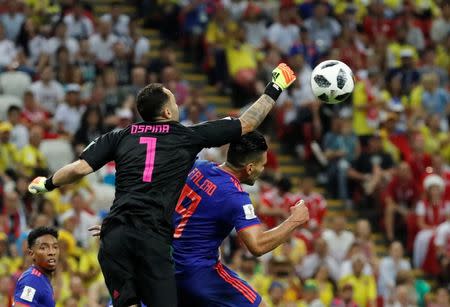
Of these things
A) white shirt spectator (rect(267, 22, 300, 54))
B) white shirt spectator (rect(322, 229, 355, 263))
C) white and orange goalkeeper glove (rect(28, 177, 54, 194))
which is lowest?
white shirt spectator (rect(322, 229, 355, 263))

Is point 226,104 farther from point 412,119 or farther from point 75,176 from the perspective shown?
point 75,176

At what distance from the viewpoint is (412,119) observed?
70.9ft

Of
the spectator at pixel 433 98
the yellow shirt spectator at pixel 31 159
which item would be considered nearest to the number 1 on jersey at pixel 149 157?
the yellow shirt spectator at pixel 31 159

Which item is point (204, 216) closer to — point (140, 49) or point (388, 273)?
point (388, 273)

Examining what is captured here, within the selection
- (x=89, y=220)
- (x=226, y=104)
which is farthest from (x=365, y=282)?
(x=226, y=104)

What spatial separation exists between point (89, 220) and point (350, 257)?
12.8ft

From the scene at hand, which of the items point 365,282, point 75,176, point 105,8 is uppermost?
point 105,8

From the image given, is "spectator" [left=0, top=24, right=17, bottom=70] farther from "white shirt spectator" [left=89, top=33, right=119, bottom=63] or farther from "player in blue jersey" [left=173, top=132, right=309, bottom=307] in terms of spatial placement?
"player in blue jersey" [left=173, top=132, right=309, bottom=307]

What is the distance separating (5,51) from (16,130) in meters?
2.13

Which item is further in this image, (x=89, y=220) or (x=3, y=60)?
(x=3, y=60)

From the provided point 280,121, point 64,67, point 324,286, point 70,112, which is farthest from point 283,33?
point 324,286

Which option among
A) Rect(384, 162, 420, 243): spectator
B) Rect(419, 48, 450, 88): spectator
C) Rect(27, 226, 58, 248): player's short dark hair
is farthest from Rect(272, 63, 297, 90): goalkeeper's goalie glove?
Rect(419, 48, 450, 88): spectator

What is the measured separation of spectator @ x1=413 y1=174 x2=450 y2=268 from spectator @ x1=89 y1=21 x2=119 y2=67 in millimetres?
5721

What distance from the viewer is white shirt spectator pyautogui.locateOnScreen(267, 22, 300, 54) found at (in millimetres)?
22547
